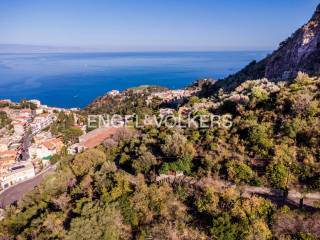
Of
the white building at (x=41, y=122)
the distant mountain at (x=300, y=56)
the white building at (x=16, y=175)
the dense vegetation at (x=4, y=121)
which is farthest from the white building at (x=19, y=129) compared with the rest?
the distant mountain at (x=300, y=56)

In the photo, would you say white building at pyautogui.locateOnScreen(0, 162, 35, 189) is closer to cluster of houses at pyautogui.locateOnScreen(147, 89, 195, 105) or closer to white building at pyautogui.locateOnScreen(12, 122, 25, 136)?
white building at pyautogui.locateOnScreen(12, 122, 25, 136)

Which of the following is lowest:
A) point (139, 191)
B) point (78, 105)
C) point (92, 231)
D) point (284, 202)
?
point (78, 105)

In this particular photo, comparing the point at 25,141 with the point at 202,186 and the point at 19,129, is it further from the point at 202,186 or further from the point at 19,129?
the point at 202,186

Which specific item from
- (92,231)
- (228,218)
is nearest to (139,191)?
(92,231)

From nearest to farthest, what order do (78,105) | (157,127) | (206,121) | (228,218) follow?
1. (228,218)
2. (206,121)
3. (157,127)
4. (78,105)

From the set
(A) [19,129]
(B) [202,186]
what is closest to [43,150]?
(A) [19,129]

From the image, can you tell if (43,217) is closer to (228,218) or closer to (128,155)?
(128,155)

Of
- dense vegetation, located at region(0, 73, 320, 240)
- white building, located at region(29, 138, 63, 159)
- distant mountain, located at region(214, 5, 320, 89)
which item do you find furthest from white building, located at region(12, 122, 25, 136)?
distant mountain, located at region(214, 5, 320, 89)

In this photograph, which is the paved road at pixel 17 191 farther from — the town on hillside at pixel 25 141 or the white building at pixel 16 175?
the town on hillside at pixel 25 141
